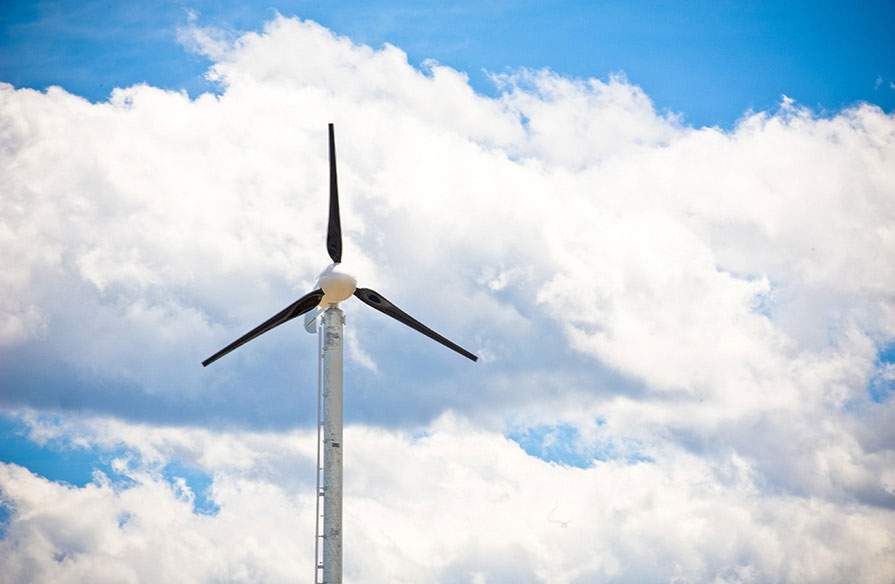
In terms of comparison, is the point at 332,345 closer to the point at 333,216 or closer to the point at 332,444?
the point at 332,444

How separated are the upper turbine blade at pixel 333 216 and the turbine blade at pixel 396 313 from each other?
3429mm

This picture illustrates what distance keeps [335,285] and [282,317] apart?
550cm

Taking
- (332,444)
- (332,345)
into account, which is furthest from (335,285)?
(332,444)

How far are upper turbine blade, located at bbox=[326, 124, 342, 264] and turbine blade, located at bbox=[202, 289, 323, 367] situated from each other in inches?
179

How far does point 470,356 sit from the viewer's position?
93.2 m

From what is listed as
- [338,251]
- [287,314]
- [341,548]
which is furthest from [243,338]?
[341,548]

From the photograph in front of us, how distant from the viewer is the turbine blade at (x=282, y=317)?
280 feet

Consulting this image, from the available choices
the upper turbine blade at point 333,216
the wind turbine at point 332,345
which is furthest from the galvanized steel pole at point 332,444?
the upper turbine blade at point 333,216

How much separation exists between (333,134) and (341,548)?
34.7 m

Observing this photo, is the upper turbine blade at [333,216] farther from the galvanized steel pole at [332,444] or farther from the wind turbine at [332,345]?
the galvanized steel pole at [332,444]

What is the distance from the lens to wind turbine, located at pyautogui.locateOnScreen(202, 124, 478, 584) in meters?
80.6

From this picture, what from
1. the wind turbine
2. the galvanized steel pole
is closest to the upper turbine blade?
the wind turbine

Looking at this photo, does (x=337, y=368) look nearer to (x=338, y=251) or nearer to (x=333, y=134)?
(x=338, y=251)

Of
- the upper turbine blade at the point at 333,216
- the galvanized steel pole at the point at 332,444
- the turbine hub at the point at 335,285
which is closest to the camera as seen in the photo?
the galvanized steel pole at the point at 332,444
